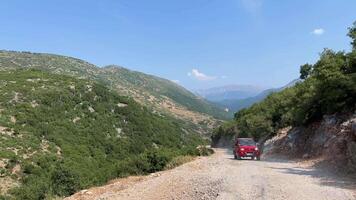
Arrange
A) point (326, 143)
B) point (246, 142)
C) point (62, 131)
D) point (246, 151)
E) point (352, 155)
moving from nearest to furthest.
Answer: point (352, 155) < point (326, 143) < point (246, 151) < point (246, 142) < point (62, 131)

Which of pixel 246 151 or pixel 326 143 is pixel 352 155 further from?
pixel 246 151

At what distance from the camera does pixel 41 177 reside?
188 feet

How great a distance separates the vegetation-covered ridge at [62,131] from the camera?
5875 cm

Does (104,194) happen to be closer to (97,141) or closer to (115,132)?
(97,141)

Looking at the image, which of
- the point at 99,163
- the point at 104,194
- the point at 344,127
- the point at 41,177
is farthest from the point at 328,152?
the point at 99,163

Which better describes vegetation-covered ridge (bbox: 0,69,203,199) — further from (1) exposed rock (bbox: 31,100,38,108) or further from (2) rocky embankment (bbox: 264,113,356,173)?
(2) rocky embankment (bbox: 264,113,356,173)

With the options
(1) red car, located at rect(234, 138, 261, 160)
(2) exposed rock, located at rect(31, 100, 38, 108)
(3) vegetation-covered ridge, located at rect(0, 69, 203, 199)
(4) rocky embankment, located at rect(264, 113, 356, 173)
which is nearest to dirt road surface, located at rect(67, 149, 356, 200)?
(4) rocky embankment, located at rect(264, 113, 356, 173)

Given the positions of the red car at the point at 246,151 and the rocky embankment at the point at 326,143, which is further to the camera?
the red car at the point at 246,151

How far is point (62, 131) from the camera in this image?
265 ft

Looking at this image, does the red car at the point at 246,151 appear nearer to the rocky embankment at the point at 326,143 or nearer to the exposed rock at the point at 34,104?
the rocky embankment at the point at 326,143

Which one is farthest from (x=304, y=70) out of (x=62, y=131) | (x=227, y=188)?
(x=227, y=188)

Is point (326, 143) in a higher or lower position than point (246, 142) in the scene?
lower

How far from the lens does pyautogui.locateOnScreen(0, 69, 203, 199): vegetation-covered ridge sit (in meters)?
58.8

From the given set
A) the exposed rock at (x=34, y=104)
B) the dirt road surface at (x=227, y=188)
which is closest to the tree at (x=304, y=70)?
the exposed rock at (x=34, y=104)
